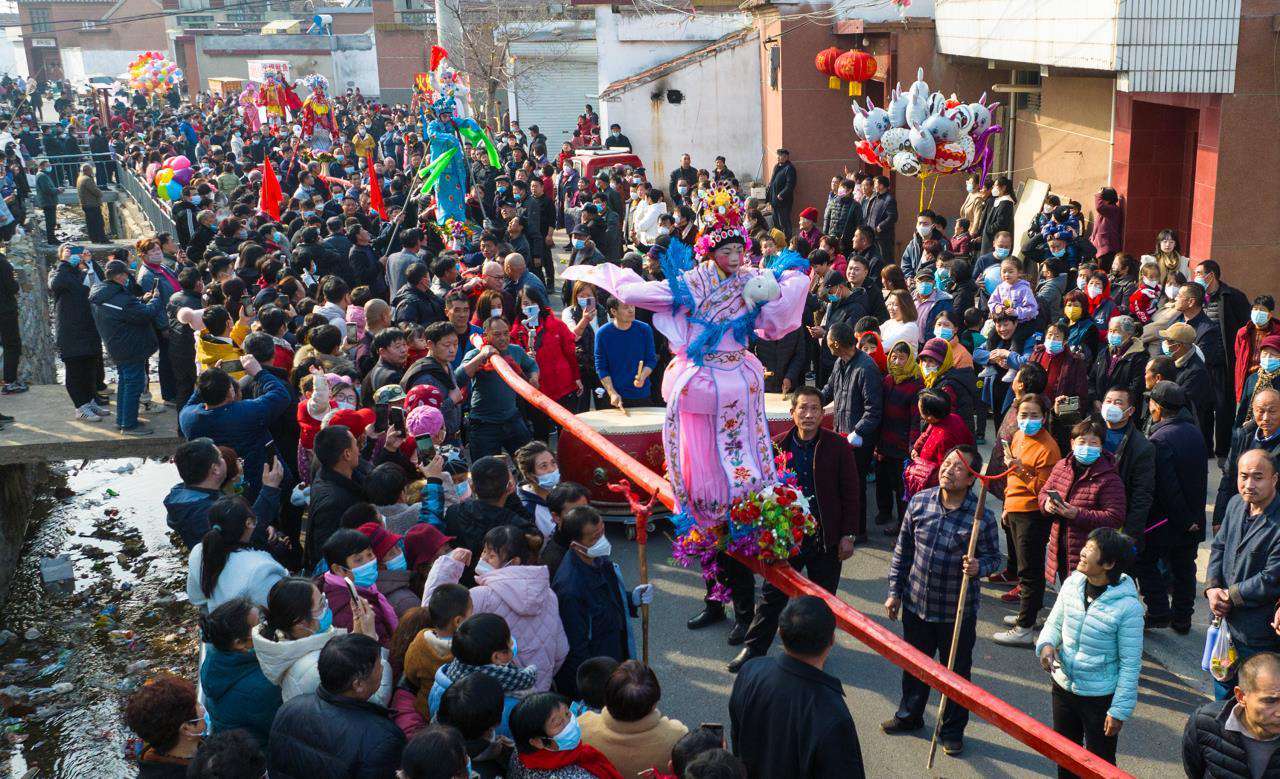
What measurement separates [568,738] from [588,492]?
382cm

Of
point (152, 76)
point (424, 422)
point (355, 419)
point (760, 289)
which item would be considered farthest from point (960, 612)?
point (152, 76)

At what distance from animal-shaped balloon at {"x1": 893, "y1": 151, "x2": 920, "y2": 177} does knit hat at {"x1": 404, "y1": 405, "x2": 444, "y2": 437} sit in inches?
304

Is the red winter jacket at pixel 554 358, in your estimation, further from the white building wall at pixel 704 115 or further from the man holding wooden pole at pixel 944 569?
the white building wall at pixel 704 115

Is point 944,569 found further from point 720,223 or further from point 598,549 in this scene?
point 720,223

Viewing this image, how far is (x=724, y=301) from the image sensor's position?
209 inches

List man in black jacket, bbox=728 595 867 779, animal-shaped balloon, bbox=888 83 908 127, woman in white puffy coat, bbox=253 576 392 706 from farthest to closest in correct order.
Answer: animal-shaped balloon, bbox=888 83 908 127 < woman in white puffy coat, bbox=253 576 392 706 < man in black jacket, bbox=728 595 867 779

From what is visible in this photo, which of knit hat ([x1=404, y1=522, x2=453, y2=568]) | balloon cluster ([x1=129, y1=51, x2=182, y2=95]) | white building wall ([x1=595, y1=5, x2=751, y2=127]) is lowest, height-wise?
knit hat ([x1=404, y1=522, x2=453, y2=568])

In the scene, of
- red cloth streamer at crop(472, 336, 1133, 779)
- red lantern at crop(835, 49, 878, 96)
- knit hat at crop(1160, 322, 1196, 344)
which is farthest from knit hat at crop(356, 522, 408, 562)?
red lantern at crop(835, 49, 878, 96)

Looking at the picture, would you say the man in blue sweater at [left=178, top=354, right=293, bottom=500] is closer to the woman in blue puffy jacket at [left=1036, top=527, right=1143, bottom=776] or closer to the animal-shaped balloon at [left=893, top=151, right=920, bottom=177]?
the woman in blue puffy jacket at [left=1036, top=527, right=1143, bottom=776]

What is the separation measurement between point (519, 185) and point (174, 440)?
900 centimetres

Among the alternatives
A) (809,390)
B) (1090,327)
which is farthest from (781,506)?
(1090,327)

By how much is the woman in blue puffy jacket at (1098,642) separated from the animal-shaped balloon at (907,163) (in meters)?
8.26

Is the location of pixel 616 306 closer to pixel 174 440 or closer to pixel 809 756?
pixel 174 440

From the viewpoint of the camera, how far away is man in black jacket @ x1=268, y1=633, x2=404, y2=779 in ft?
12.9
